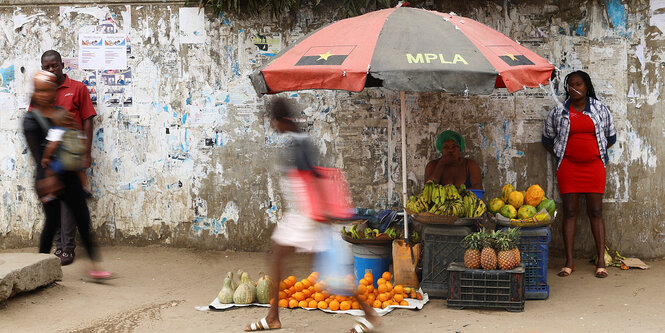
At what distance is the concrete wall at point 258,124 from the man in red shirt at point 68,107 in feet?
1.00

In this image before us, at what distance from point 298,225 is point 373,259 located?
1.55 meters

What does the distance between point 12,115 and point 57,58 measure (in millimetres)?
1033

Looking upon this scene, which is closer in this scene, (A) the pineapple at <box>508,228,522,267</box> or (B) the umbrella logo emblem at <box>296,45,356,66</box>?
(B) the umbrella logo emblem at <box>296,45,356,66</box>

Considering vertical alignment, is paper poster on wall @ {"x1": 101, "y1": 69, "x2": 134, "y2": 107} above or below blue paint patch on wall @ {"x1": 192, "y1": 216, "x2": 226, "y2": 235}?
above

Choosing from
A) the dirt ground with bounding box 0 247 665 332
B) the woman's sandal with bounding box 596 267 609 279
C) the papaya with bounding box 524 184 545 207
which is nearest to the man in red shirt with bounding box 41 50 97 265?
the dirt ground with bounding box 0 247 665 332

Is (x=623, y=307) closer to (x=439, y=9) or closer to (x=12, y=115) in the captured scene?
(x=439, y=9)

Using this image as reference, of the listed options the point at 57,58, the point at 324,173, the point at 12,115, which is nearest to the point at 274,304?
the point at 324,173

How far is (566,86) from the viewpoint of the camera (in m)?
7.00

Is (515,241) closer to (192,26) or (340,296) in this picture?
(340,296)

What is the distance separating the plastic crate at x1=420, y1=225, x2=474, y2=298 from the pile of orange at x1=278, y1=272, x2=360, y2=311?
784mm

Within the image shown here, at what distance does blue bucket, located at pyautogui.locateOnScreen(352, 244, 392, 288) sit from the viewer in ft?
19.9

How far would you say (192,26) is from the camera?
745 cm

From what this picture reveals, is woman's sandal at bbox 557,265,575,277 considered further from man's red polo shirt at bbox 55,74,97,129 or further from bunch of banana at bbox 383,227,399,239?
man's red polo shirt at bbox 55,74,97,129

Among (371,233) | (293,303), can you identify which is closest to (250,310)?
(293,303)
